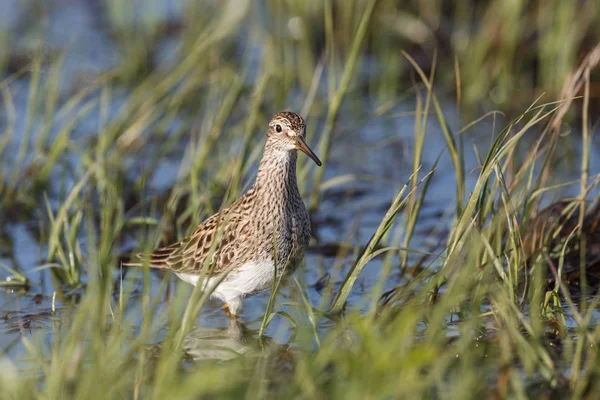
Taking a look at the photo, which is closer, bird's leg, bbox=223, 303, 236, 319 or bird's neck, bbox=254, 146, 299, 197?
bird's neck, bbox=254, 146, 299, 197

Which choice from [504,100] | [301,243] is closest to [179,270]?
[301,243]

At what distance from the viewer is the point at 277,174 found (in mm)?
6953

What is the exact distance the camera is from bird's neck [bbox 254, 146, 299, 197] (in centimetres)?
691

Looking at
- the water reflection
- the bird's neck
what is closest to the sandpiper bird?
the bird's neck

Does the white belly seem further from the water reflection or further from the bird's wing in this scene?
the water reflection

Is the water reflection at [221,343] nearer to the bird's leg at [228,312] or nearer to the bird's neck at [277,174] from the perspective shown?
the bird's leg at [228,312]

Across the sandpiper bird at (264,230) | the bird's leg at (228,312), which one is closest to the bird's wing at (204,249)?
the sandpiper bird at (264,230)

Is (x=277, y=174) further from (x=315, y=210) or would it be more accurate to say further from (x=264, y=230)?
(x=315, y=210)

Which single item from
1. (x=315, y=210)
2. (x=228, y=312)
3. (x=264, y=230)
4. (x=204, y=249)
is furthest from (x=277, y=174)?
(x=315, y=210)

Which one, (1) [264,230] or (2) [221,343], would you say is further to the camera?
(1) [264,230]

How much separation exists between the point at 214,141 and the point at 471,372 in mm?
4365

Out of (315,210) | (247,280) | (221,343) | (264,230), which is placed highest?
(264,230)

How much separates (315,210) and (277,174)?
6.48ft

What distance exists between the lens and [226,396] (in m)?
4.71
